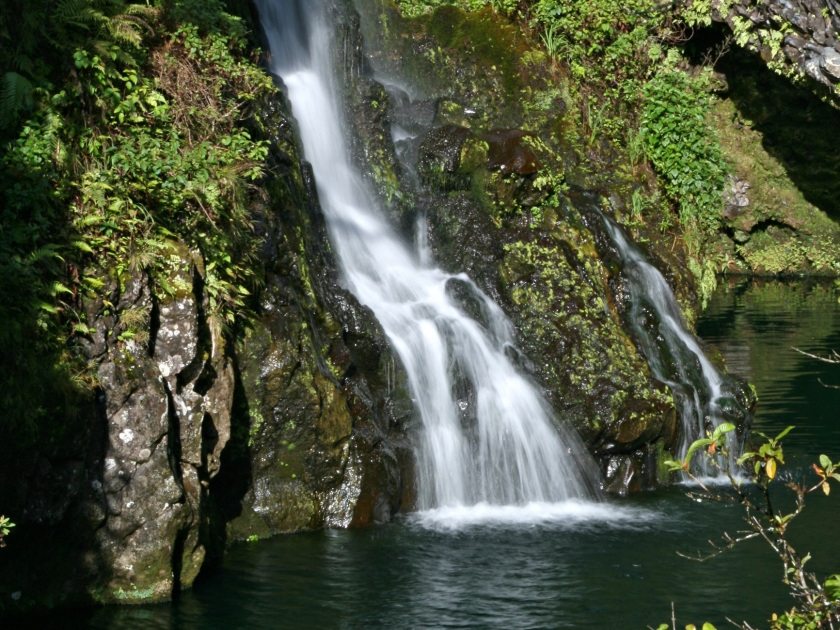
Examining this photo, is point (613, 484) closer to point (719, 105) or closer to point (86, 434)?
point (86, 434)

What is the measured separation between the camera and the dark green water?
6.63 metres

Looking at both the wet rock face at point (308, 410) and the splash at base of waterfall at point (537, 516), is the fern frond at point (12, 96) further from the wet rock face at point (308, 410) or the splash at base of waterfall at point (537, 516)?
the splash at base of waterfall at point (537, 516)

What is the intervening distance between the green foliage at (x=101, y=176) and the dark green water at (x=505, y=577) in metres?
1.93

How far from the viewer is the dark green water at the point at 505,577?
6.63 metres

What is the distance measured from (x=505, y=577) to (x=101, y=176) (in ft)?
14.8

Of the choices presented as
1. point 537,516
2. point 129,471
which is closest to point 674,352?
point 537,516

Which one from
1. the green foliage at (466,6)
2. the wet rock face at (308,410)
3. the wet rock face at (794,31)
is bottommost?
Result: the wet rock face at (308,410)

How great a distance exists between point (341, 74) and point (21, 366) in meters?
7.59

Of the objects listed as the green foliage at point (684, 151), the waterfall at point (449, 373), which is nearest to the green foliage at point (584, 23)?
the green foliage at point (684, 151)

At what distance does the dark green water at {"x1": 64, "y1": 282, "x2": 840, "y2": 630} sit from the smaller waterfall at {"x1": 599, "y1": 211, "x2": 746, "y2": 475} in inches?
52.2

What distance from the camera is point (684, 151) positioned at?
49.6 ft

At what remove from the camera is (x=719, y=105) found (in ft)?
68.2

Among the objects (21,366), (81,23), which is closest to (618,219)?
(81,23)

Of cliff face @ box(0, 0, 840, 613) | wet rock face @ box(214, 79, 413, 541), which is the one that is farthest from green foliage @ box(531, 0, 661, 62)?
wet rock face @ box(214, 79, 413, 541)
